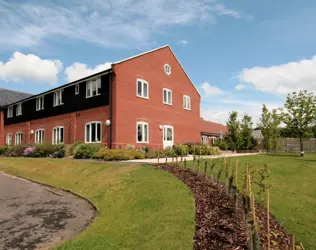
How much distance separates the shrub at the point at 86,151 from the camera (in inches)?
678

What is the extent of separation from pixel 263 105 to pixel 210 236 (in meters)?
27.7

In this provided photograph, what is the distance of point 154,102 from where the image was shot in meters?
22.5

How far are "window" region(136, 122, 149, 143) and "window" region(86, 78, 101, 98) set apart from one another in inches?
172

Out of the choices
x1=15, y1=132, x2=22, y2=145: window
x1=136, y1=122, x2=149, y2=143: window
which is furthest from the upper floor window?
x1=15, y1=132, x2=22, y2=145: window

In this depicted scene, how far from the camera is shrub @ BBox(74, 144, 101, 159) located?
56.5 ft

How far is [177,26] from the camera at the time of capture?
12.6 m

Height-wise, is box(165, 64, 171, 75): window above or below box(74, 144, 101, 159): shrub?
above

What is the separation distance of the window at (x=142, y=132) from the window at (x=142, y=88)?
2.47 meters

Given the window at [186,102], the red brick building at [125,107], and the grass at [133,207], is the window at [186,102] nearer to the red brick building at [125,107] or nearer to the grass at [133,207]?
the red brick building at [125,107]

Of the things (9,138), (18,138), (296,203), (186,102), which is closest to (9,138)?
(9,138)

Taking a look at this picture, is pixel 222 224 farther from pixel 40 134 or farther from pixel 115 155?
pixel 40 134

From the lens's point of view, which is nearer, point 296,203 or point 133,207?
point 296,203

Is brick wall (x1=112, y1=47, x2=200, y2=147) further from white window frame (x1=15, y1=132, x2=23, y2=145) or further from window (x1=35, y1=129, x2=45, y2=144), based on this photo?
white window frame (x1=15, y1=132, x2=23, y2=145)

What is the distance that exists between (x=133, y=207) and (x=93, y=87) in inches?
636
